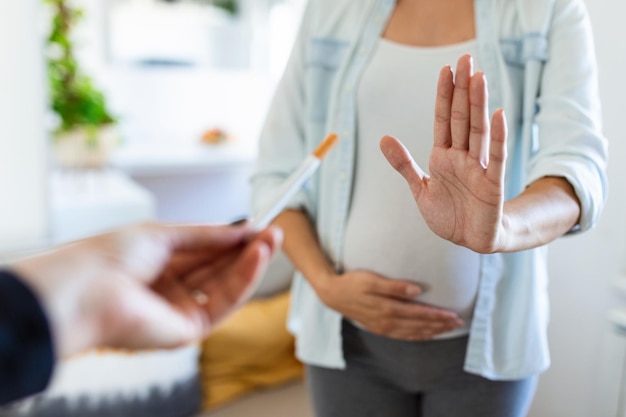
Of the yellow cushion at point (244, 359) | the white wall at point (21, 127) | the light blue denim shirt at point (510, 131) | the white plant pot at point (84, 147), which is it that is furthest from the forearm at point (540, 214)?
the white plant pot at point (84, 147)

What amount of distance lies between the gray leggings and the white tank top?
0.11ft

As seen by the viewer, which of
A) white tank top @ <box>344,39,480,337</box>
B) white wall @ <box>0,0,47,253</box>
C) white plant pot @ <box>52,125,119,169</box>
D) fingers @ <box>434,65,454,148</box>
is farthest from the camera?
white plant pot @ <box>52,125,119,169</box>

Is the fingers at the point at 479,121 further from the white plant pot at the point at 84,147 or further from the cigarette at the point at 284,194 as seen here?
the white plant pot at the point at 84,147

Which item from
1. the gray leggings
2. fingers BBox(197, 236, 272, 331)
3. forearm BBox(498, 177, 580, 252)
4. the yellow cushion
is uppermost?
forearm BBox(498, 177, 580, 252)

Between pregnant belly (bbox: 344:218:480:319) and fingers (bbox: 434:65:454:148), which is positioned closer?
fingers (bbox: 434:65:454:148)

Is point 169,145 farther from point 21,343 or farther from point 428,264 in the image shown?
point 21,343

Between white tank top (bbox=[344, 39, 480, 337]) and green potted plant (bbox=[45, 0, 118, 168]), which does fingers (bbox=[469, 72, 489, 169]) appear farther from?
green potted plant (bbox=[45, 0, 118, 168])

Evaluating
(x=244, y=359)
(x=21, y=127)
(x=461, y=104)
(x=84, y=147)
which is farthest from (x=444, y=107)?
(x=84, y=147)

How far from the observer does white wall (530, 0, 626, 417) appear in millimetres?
445

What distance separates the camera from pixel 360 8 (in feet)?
1.94

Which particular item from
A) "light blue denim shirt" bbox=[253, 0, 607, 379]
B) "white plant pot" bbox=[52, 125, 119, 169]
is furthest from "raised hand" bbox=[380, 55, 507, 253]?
"white plant pot" bbox=[52, 125, 119, 169]

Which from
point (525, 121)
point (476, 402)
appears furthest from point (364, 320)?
point (525, 121)

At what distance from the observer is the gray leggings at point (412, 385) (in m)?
0.54

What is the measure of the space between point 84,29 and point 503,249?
1.81m
